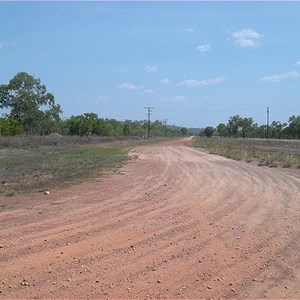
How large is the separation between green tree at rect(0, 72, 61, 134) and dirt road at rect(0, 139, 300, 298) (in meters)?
72.4

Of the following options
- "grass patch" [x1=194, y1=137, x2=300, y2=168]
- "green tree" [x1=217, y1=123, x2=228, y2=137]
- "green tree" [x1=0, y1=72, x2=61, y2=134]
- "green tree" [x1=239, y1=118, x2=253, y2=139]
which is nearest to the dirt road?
"grass patch" [x1=194, y1=137, x2=300, y2=168]

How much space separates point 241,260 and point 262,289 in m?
1.07

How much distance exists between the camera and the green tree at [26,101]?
8025 centimetres

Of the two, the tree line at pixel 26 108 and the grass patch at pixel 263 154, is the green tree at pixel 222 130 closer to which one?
the tree line at pixel 26 108

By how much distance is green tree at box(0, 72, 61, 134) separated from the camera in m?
80.2

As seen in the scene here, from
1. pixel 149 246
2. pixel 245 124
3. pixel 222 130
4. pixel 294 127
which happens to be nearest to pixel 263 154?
pixel 149 246

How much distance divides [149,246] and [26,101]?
78265mm

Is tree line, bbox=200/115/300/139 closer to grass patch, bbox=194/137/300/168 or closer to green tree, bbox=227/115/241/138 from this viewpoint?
green tree, bbox=227/115/241/138

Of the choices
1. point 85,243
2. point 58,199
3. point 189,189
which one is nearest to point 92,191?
point 58,199

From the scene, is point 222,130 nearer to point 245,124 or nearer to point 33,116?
point 245,124

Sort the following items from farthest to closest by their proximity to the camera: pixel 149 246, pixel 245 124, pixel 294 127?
pixel 245 124
pixel 294 127
pixel 149 246

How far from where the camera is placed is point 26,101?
3196 inches

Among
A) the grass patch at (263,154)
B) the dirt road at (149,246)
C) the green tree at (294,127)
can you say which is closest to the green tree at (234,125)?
the green tree at (294,127)

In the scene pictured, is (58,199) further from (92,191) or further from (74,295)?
(74,295)
